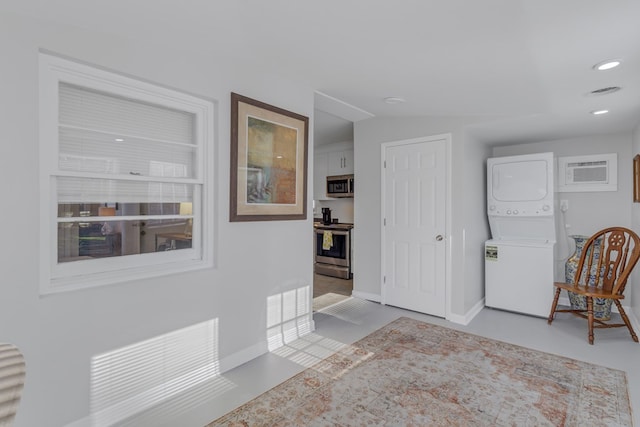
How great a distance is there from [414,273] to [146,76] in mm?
3262

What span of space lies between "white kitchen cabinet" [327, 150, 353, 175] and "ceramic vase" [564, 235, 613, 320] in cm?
331

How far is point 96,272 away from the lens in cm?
185

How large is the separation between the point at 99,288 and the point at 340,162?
4.51 metres

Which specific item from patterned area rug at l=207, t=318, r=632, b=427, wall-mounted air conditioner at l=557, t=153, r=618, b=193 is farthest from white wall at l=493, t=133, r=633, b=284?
patterned area rug at l=207, t=318, r=632, b=427

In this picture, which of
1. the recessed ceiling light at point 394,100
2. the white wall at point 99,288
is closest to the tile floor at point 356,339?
the white wall at point 99,288

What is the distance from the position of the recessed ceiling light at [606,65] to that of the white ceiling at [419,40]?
0.05 metres

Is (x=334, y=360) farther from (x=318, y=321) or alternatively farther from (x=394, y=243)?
(x=394, y=243)

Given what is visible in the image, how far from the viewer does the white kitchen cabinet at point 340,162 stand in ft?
18.7

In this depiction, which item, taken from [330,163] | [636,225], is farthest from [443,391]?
[330,163]

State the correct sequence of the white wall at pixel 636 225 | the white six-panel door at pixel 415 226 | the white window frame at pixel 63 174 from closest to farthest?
the white window frame at pixel 63 174, the white wall at pixel 636 225, the white six-panel door at pixel 415 226

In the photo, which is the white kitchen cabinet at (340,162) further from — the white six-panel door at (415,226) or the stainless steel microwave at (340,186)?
the white six-panel door at (415,226)

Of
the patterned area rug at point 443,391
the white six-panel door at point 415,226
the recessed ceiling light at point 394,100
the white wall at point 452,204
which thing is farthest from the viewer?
the white six-panel door at point 415,226

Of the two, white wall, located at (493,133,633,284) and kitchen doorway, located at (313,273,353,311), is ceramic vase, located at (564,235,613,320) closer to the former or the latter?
white wall, located at (493,133,633,284)

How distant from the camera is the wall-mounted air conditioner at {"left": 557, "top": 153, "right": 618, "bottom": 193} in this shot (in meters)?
3.79
